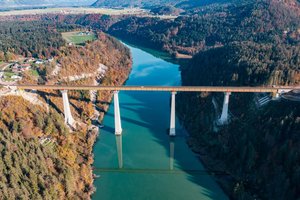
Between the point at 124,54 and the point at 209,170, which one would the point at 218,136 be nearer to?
the point at 209,170

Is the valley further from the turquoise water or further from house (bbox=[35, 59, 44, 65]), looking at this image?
house (bbox=[35, 59, 44, 65])

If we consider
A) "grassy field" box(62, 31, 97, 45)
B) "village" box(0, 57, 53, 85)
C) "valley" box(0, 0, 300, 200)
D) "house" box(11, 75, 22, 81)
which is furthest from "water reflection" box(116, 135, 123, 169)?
"grassy field" box(62, 31, 97, 45)

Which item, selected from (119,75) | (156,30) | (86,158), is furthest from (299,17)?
(86,158)

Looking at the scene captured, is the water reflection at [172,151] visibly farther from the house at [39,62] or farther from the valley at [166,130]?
the house at [39,62]

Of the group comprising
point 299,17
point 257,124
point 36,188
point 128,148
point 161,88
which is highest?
point 299,17

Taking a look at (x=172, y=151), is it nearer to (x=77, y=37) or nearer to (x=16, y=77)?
(x=16, y=77)

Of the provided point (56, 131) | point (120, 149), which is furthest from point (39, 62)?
point (120, 149)
